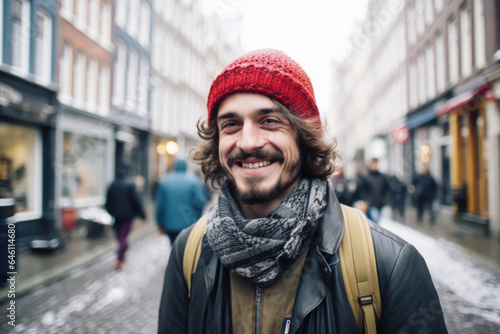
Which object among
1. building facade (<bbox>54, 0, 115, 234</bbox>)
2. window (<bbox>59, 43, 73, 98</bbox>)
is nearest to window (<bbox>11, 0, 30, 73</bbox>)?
building facade (<bbox>54, 0, 115, 234</bbox>)

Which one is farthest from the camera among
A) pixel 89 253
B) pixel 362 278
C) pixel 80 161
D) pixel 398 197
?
pixel 398 197

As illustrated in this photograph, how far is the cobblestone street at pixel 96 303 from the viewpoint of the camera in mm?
3453

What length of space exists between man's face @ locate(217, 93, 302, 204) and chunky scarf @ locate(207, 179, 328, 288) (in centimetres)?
9

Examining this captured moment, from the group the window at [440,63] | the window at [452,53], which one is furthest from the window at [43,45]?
the window at [440,63]

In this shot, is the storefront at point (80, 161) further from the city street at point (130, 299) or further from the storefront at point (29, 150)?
the city street at point (130, 299)

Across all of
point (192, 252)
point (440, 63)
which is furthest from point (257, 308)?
point (440, 63)

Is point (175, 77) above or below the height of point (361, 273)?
above

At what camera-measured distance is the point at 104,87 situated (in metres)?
10.9

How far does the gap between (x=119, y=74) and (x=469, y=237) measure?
12.2 meters

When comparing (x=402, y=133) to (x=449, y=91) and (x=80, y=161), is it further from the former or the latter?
(x=80, y=161)

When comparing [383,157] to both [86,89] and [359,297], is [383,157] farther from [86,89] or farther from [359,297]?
[359,297]

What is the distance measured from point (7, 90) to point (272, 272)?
24.4 ft

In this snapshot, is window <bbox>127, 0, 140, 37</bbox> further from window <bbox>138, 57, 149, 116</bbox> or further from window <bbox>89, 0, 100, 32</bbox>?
window <bbox>89, 0, 100, 32</bbox>

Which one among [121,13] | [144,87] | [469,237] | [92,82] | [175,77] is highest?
[175,77]
